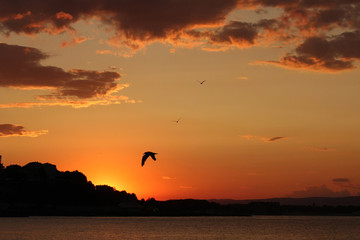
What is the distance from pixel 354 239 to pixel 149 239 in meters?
54.9

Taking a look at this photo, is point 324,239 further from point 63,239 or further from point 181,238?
point 63,239

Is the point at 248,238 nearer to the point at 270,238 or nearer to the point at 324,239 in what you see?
the point at 270,238

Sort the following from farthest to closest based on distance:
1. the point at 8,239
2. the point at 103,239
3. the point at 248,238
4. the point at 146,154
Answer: the point at 248,238 → the point at 103,239 → the point at 8,239 → the point at 146,154

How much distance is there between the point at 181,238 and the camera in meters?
149

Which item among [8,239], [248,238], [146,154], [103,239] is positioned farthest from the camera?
[248,238]

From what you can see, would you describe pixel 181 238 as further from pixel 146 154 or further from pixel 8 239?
pixel 146 154

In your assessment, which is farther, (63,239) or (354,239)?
(354,239)

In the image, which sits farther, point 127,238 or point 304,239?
point 304,239

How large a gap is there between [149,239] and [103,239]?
11.0 metres

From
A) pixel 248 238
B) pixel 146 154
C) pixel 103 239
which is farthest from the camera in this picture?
pixel 248 238

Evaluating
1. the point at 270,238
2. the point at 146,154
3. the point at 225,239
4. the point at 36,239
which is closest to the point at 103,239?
the point at 36,239

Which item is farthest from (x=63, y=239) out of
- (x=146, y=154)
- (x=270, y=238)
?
(x=146, y=154)

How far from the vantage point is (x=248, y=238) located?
504 ft

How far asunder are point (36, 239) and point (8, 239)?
6.16m
